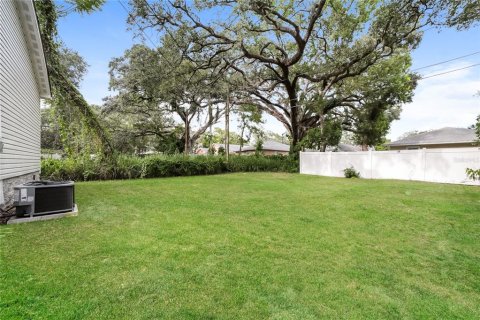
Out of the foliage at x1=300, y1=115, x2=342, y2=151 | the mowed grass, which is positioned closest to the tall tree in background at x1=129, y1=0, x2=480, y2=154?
the foliage at x1=300, y1=115, x2=342, y2=151

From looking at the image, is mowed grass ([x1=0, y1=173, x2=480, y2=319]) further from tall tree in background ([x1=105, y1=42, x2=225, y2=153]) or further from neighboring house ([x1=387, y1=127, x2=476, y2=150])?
neighboring house ([x1=387, y1=127, x2=476, y2=150])

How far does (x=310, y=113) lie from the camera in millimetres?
18203

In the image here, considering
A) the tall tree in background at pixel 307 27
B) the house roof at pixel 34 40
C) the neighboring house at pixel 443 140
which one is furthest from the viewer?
the neighboring house at pixel 443 140

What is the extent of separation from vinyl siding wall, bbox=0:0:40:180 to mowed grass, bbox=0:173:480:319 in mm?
2101

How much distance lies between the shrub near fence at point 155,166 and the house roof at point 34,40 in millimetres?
2800

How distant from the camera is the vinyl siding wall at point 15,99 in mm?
4855

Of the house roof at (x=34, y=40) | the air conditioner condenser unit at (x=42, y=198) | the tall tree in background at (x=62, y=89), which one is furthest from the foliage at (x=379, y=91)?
the air conditioner condenser unit at (x=42, y=198)

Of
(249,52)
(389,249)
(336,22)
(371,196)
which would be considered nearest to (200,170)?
(249,52)

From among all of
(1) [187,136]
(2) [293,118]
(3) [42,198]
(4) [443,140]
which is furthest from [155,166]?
(4) [443,140]

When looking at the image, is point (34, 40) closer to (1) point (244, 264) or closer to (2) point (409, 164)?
(1) point (244, 264)

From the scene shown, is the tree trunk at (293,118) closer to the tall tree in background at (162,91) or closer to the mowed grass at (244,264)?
the tall tree in background at (162,91)

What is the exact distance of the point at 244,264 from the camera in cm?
286

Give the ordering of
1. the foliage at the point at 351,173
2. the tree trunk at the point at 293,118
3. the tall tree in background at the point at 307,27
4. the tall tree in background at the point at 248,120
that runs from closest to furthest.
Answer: the tall tree in background at the point at 307,27 → the foliage at the point at 351,173 → the tree trunk at the point at 293,118 → the tall tree in background at the point at 248,120

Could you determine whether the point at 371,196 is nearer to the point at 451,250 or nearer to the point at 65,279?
the point at 451,250
